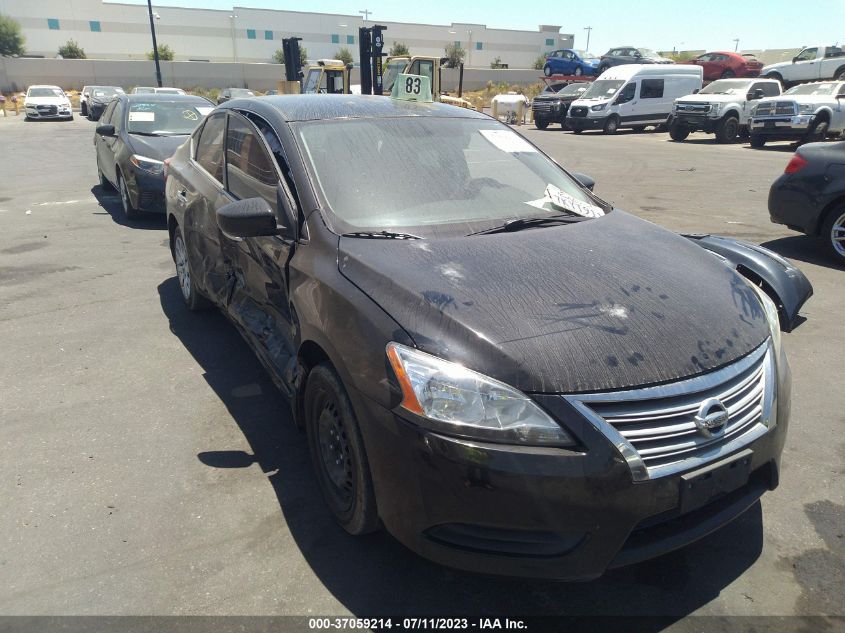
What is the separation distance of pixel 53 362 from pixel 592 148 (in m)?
16.7

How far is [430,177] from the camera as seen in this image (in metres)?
3.29

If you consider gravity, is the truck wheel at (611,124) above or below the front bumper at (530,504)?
below

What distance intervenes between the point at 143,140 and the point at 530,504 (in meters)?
8.55

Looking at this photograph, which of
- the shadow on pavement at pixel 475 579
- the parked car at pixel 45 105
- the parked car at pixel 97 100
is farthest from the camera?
the parked car at pixel 45 105

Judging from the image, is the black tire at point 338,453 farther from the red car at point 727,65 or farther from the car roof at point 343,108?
the red car at point 727,65

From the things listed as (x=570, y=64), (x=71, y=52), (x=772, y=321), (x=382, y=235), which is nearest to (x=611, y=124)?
(x=570, y=64)

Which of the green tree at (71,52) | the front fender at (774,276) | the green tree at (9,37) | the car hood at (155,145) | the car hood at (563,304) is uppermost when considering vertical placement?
the green tree at (9,37)

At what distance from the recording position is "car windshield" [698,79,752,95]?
67.1ft

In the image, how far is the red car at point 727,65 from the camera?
33094 mm

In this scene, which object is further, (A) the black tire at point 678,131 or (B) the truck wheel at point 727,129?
(A) the black tire at point 678,131

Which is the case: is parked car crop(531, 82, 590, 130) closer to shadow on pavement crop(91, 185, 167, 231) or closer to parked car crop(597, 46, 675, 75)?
parked car crop(597, 46, 675, 75)

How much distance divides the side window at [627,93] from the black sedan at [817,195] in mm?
17519

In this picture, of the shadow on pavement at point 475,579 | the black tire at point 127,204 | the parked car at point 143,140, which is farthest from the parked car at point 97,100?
the shadow on pavement at point 475,579

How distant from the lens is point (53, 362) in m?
4.44
